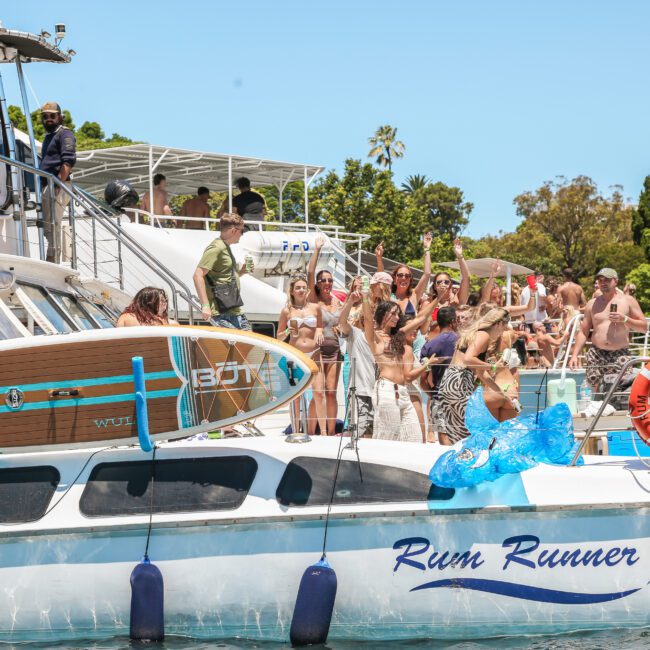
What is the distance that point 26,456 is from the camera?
756 cm

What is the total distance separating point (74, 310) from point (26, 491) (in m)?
2.83

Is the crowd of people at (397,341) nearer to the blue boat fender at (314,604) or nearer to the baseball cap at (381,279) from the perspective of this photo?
the baseball cap at (381,279)

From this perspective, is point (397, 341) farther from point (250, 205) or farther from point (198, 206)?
point (198, 206)

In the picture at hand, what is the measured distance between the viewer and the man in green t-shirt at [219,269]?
9852mm

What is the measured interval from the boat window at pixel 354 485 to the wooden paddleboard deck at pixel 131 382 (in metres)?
0.62

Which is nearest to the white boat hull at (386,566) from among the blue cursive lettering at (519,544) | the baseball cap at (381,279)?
the blue cursive lettering at (519,544)

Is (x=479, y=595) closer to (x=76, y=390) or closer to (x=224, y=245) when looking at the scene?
(x=76, y=390)

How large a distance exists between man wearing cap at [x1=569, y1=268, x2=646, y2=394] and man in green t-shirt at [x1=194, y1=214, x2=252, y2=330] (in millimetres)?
4166

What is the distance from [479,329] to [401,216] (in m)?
43.7

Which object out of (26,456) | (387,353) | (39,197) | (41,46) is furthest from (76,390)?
(41,46)

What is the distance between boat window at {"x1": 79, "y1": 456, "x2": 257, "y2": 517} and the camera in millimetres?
7242

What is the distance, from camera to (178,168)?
846 inches

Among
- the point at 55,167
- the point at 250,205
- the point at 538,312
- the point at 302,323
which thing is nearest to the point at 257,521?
the point at 302,323

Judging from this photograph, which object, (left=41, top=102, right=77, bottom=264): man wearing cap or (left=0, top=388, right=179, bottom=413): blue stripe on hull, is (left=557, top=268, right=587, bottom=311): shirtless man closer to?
(left=41, top=102, right=77, bottom=264): man wearing cap
